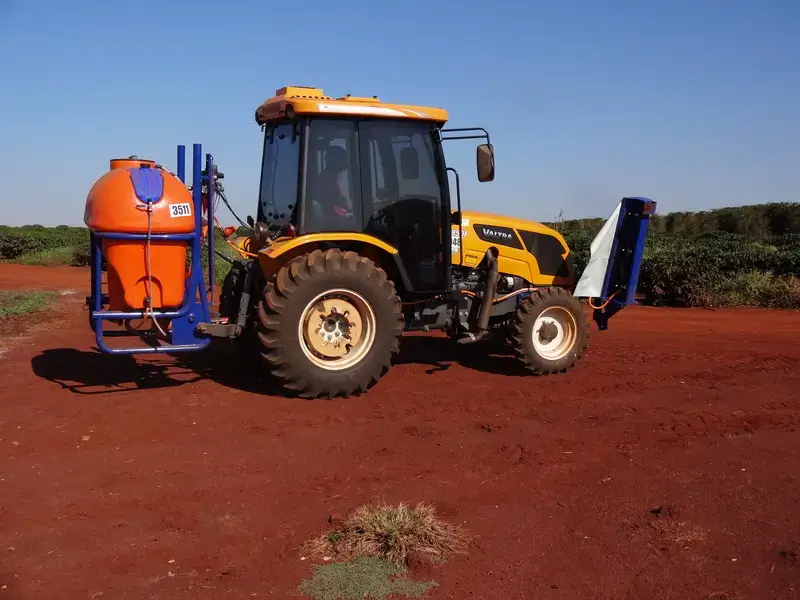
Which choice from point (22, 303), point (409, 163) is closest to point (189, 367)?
point (409, 163)

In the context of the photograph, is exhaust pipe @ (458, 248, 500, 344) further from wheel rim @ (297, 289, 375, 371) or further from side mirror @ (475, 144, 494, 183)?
wheel rim @ (297, 289, 375, 371)

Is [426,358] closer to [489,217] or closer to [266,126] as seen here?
[489,217]

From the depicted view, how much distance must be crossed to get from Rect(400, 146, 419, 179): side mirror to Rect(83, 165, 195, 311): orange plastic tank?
1.87 metres

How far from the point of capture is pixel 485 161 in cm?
665

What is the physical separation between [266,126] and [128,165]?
1.55 metres

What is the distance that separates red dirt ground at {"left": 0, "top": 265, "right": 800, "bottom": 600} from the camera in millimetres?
3402

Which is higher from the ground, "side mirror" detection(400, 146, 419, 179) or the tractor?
"side mirror" detection(400, 146, 419, 179)

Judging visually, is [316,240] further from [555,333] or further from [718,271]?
[718,271]

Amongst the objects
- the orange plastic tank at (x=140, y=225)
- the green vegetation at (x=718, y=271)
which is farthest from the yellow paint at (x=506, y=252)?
the green vegetation at (x=718, y=271)

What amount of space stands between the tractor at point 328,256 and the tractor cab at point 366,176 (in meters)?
0.01

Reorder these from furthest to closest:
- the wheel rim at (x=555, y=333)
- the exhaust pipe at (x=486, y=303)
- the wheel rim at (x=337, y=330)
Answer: the wheel rim at (x=555, y=333)
the exhaust pipe at (x=486, y=303)
the wheel rim at (x=337, y=330)

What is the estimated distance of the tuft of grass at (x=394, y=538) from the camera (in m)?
3.54

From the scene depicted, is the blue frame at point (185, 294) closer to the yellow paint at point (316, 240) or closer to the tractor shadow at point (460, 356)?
the yellow paint at point (316, 240)

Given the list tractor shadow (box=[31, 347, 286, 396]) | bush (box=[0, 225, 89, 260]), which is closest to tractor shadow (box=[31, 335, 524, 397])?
tractor shadow (box=[31, 347, 286, 396])
